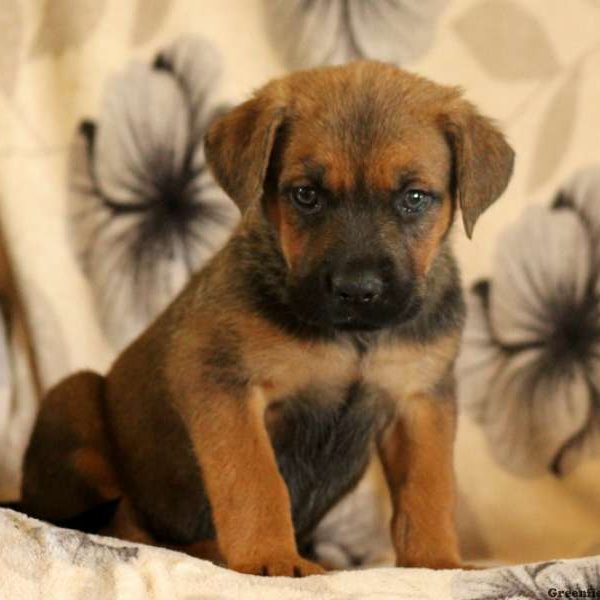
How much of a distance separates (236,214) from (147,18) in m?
0.58

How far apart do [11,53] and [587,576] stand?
6.89 ft

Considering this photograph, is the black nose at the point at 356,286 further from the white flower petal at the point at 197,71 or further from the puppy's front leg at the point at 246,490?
the white flower petal at the point at 197,71

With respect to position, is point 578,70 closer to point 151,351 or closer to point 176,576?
point 151,351

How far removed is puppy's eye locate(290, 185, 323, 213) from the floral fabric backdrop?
101cm

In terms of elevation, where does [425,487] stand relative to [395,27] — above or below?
below

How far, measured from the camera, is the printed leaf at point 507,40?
3.37 meters

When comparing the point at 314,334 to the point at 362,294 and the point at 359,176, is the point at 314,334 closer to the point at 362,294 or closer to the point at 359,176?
the point at 362,294

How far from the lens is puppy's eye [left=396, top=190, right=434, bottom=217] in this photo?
2471 mm

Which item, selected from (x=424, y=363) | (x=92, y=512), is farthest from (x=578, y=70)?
(x=92, y=512)

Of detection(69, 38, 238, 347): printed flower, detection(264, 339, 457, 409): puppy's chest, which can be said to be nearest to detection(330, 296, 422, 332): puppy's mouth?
detection(264, 339, 457, 409): puppy's chest

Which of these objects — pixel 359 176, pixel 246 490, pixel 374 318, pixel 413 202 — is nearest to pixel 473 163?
pixel 413 202

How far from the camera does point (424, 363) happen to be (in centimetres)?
262

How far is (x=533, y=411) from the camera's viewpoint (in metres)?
3.38

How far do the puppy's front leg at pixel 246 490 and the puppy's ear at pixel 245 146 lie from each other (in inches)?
16.3
